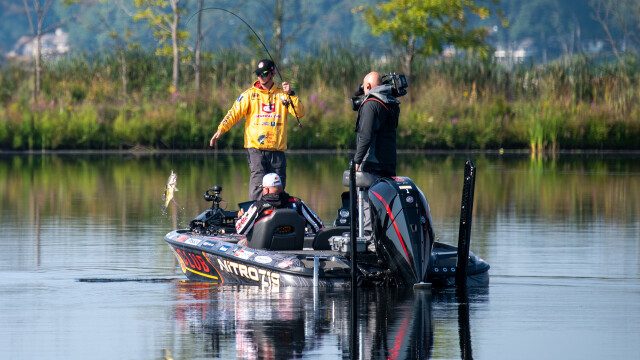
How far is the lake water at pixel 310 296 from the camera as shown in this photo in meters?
9.64

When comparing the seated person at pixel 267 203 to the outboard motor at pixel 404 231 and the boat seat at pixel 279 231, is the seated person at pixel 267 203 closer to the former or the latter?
the boat seat at pixel 279 231

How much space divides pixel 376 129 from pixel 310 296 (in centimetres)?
209

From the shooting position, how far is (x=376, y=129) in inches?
519

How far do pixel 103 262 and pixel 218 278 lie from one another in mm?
1880


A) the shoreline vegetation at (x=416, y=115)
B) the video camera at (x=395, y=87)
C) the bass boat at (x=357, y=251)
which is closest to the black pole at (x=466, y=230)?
the bass boat at (x=357, y=251)

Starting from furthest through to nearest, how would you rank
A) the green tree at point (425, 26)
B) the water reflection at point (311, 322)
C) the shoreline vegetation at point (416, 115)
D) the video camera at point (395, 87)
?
the green tree at point (425, 26) → the shoreline vegetation at point (416, 115) → the video camera at point (395, 87) → the water reflection at point (311, 322)

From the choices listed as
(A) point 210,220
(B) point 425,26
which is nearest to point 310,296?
(A) point 210,220

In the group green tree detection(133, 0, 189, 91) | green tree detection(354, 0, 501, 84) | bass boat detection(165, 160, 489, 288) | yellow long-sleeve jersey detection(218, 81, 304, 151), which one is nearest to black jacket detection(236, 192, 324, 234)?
bass boat detection(165, 160, 489, 288)

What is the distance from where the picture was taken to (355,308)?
36.8 ft

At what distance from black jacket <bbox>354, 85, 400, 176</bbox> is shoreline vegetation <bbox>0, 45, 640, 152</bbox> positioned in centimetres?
2332

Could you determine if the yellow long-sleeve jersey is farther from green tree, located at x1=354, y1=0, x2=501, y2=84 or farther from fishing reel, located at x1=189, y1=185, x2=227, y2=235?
green tree, located at x1=354, y1=0, x2=501, y2=84

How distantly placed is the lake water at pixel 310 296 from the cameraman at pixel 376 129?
1611 mm

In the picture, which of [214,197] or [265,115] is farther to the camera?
[265,115]

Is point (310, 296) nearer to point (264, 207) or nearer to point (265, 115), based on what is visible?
point (264, 207)
